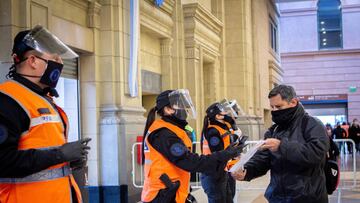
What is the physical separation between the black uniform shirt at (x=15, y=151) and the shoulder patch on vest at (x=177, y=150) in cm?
153

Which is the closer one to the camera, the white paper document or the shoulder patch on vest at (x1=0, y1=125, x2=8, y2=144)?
the shoulder patch on vest at (x1=0, y1=125, x2=8, y2=144)

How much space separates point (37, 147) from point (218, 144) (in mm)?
4327

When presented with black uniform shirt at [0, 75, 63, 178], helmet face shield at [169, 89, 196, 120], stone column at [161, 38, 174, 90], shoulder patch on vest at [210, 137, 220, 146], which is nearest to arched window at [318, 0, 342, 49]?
stone column at [161, 38, 174, 90]

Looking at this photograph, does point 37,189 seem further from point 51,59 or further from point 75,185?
point 51,59

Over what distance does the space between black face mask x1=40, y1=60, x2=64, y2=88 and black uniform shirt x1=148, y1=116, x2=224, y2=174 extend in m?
1.41

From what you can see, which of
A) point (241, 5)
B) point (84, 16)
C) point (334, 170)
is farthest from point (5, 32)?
point (241, 5)

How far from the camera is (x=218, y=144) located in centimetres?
709

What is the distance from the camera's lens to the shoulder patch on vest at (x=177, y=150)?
4.32m

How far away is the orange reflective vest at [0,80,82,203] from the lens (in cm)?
297

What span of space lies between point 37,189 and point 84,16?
6666mm

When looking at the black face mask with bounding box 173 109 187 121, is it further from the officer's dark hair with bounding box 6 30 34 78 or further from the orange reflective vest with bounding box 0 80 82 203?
the officer's dark hair with bounding box 6 30 34 78

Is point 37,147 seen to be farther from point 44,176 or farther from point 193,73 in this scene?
point 193,73

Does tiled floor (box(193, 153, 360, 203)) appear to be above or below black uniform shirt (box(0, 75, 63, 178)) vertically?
below

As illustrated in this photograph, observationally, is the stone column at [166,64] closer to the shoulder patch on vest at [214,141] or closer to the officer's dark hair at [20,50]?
the shoulder patch on vest at [214,141]
